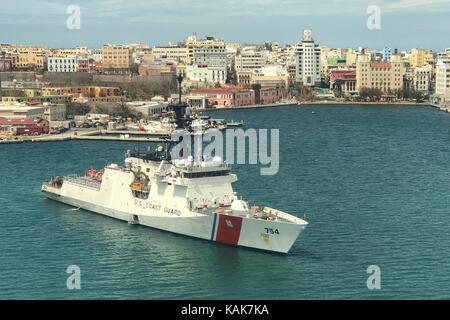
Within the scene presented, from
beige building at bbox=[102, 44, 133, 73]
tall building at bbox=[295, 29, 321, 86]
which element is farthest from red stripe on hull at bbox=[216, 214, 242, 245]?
tall building at bbox=[295, 29, 321, 86]

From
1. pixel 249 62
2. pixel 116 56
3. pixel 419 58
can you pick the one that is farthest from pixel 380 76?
pixel 116 56

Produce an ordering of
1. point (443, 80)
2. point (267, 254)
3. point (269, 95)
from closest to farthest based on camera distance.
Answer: point (267, 254) < point (443, 80) < point (269, 95)

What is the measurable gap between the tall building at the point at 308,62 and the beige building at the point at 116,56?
971cm

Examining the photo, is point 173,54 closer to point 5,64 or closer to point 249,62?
point 249,62

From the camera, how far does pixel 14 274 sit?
8812 mm

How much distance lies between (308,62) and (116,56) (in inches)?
434

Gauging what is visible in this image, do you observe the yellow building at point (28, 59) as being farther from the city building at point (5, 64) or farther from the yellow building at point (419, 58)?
the yellow building at point (419, 58)

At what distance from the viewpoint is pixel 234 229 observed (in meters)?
9.55

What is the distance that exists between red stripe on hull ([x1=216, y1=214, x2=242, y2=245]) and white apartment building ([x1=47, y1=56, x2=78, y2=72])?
3355 cm

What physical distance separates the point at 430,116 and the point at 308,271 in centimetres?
2490

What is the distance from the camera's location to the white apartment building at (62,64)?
41906 mm

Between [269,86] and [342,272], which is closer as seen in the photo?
[342,272]
